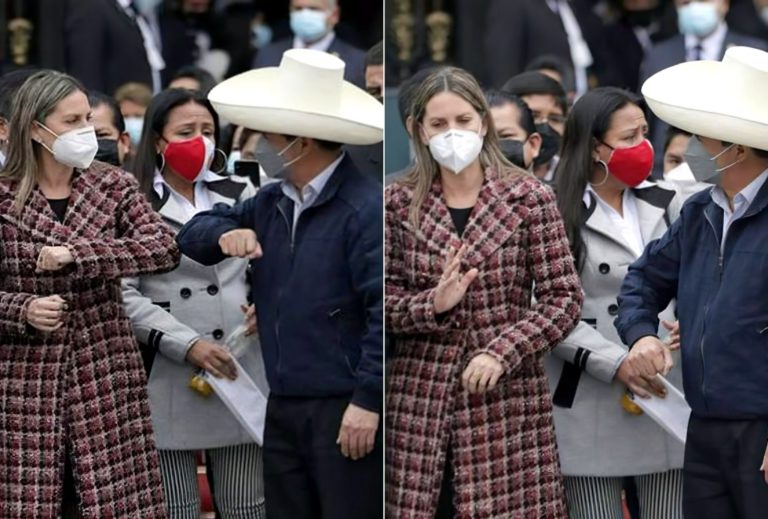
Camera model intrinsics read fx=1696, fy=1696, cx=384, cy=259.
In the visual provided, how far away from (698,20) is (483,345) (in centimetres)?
164

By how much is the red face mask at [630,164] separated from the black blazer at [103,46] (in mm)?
1454

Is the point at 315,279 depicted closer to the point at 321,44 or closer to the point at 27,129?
the point at 321,44

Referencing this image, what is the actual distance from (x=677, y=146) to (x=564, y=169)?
0.44 meters

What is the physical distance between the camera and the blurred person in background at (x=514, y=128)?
522 cm

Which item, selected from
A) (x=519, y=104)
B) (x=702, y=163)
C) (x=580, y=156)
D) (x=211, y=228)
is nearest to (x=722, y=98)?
(x=702, y=163)

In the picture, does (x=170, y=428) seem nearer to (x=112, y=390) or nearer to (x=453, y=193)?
(x=112, y=390)

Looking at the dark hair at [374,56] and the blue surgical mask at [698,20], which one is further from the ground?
the blue surgical mask at [698,20]

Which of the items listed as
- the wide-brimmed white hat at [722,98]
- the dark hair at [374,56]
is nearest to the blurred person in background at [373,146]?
the dark hair at [374,56]

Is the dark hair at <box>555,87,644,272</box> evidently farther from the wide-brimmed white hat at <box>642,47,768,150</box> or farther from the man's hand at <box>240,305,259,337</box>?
the man's hand at <box>240,305,259,337</box>

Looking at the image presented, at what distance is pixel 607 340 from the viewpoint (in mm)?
5109

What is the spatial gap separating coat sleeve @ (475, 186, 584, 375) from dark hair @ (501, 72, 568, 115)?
32.1 inches

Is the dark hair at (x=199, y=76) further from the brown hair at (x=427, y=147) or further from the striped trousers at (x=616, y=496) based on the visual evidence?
the striped trousers at (x=616, y=496)

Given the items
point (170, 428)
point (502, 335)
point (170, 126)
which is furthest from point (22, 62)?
point (502, 335)

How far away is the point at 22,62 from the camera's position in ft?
16.7
